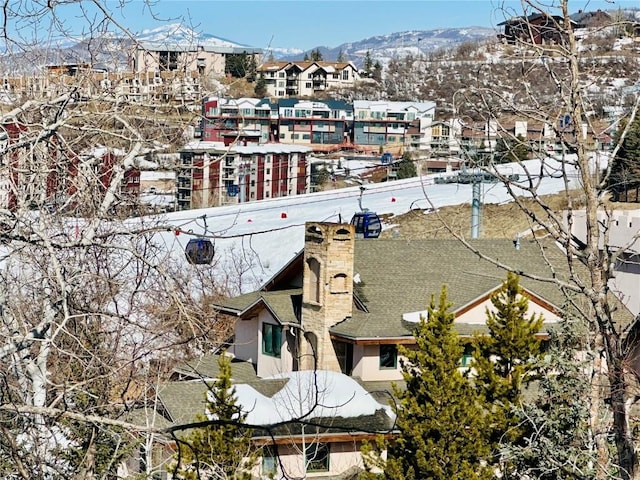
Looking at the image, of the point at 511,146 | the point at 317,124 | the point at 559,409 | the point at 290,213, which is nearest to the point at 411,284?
the point at 559,409

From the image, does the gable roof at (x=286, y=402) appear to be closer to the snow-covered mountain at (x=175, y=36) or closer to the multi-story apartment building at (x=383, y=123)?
the snow-covered mountain at (x=175, y=36)

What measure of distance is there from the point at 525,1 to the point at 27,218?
4414mm

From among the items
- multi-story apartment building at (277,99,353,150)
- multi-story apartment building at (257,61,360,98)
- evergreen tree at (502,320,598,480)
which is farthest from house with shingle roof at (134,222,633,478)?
multi-story apartment building at (257,61,360,98)

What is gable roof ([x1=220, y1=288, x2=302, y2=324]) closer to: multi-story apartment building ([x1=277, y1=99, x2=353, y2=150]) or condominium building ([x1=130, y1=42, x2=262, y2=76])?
condominium building ([x1=130, y1=42, x2=262, y2=76])

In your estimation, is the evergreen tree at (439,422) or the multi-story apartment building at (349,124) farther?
the multi-story apartment building at (349,124)

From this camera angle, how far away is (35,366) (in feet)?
21.8

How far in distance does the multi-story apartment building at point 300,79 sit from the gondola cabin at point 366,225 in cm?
9144

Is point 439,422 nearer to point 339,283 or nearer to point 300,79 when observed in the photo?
point 339,283

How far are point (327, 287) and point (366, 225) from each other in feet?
42.8

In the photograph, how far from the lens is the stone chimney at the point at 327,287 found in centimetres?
2338

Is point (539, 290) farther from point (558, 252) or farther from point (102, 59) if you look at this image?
point (102, 59)

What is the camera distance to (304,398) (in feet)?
62.6

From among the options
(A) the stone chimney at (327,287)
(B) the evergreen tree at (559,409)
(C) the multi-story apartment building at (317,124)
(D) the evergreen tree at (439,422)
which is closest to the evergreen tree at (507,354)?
(D) the evergreen tree at (439,422)

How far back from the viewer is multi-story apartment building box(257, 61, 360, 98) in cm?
13000
